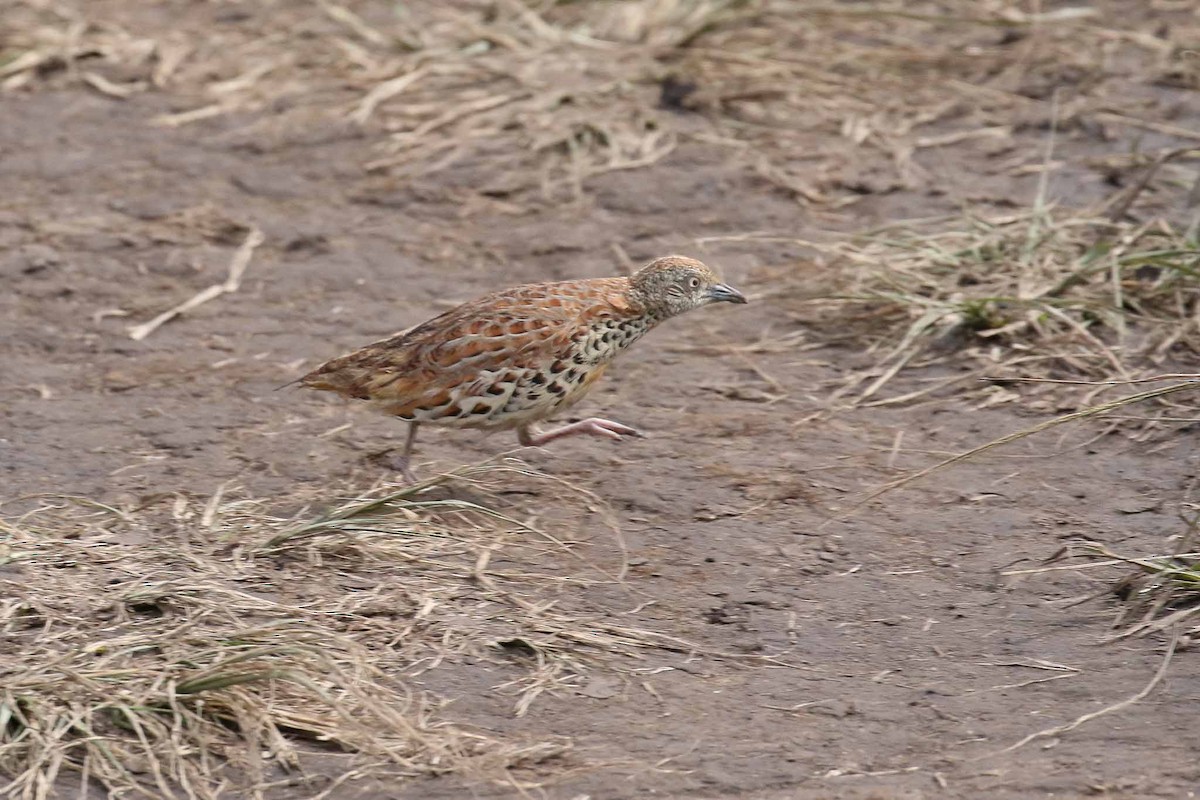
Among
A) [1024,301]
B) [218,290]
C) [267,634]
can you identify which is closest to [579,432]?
[267,634]

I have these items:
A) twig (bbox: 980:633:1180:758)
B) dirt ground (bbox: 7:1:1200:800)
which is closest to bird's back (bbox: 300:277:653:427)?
dirt ground (bbox: 7:1:1200:800)

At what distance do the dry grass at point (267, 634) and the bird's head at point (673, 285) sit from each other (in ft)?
2.45

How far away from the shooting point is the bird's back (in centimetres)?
604

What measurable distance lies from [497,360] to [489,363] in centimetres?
3

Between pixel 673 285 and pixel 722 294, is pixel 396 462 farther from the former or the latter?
pixel 722 294

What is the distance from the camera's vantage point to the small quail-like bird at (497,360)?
6.04 meters

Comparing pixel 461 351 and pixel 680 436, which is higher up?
pixel 461 351

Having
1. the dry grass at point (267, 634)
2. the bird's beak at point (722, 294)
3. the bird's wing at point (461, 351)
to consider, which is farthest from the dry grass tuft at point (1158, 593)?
the bird's wing at point (461, 351)

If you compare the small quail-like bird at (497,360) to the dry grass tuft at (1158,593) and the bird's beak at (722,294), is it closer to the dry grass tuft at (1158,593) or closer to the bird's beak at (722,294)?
the bird's beak at (722,294)

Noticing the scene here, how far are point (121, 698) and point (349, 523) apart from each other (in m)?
1.14

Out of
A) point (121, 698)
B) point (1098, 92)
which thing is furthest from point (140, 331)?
point (1098, 92)

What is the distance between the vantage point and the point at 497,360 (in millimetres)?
6039

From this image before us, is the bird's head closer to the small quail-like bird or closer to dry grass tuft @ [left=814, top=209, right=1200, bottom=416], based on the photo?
the small quail-like bird

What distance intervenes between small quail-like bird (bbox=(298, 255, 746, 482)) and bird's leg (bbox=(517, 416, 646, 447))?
0.03 m
